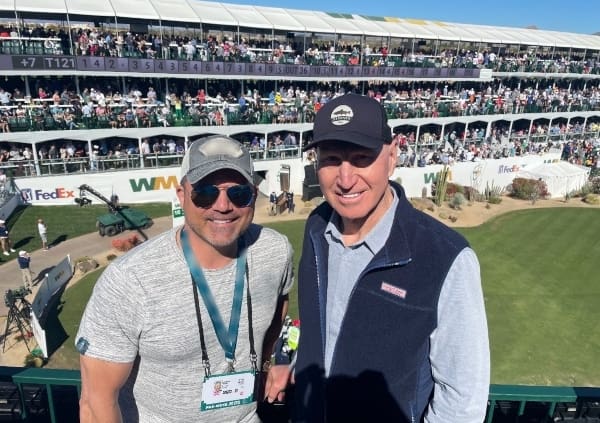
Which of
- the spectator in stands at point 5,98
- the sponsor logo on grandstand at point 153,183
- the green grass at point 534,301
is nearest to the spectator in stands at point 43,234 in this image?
the green grass at point 534,301

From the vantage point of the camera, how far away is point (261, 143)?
27938mm

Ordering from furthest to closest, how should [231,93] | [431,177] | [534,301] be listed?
1. [231,93]
2. [431,177]
3. [534,301]

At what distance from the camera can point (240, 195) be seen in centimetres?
259

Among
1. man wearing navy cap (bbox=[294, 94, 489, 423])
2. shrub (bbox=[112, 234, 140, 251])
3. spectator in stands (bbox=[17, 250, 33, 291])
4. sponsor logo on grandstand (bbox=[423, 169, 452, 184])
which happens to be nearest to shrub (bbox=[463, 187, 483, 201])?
sponsor logo on grandstand (bbox=[423, 169, 452, 184])

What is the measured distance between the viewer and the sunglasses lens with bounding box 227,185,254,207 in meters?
2.56

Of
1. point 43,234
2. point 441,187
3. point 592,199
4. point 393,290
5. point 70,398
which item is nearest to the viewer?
point 393,290

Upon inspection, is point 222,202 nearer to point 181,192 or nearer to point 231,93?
point 181,192

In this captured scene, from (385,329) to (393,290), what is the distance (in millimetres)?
218

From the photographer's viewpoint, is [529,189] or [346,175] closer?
[346,175]

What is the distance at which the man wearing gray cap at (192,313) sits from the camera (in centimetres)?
232

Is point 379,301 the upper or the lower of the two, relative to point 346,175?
lower

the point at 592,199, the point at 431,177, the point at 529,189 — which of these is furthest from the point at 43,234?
the point at 592,199

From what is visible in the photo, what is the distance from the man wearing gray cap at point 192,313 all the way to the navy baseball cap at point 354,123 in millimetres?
512

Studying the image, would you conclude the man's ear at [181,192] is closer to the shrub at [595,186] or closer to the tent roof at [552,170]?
the tent roof at [552,170]
